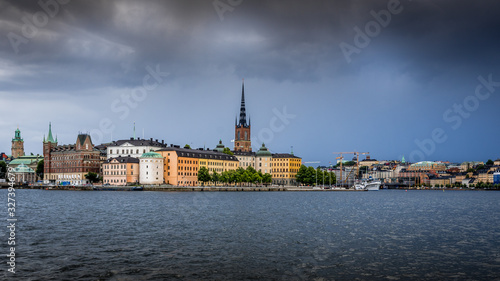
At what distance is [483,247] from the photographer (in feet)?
86.6

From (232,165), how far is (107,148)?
38456 mm

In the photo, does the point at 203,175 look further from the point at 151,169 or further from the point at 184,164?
the point at 151,169

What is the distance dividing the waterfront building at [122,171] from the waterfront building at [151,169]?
127 inches

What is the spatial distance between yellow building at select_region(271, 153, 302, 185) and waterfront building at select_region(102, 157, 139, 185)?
57948 mm

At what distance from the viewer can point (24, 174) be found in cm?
Result: 16475

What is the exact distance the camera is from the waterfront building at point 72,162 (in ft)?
472

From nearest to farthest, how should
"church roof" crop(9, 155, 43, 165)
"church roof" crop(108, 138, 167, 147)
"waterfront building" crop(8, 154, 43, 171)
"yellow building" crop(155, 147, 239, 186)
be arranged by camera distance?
"yellow building" crop(155, 147, 239, 186)
"church roof" crop(108, 138, 167, 147)
"waterfront building" crop(8, 154, 43, 171)
"church roof" crop(9, 155, 43, 165)

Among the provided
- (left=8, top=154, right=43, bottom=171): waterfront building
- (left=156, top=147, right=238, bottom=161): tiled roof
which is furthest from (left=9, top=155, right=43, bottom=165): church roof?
(left=156, top=147, right=238, bottom=161): tiled roof

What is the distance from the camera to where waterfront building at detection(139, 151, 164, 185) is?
411ft

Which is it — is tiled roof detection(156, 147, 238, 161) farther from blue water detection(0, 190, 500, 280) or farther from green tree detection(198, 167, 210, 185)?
blue water detection(0, 190, 500, 280)

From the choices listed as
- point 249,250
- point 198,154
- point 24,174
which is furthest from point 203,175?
point 249,250

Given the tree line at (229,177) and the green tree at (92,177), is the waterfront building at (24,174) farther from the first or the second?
the tree line at (229,177)

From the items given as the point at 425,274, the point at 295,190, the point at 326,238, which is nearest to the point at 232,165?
the point at 295,190

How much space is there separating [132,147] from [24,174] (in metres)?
47.6
